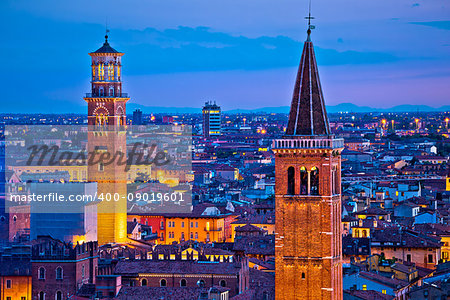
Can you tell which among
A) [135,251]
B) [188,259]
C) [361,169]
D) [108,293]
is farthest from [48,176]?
[361,169]

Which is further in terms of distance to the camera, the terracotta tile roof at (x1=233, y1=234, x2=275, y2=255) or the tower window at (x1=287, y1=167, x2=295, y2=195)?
the terracotta tile roof at (x1=233, y1=234, x2=275, y2=255)

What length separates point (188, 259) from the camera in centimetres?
4759

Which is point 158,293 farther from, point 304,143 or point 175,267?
point 304,143

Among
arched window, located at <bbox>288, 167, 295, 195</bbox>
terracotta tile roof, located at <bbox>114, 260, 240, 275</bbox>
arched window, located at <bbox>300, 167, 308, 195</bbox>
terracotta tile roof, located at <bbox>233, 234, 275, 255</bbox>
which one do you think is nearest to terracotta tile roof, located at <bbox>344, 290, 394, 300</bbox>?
terracotta tile roof, located at <bbox>114, 260, 240, 275</bbox>

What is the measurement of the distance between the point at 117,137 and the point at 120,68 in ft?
9.80

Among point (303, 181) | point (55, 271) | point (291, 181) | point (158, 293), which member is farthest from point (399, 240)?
point (291, 181)

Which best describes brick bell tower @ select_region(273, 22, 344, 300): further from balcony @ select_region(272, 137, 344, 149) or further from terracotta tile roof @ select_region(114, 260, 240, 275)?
terracotta tile roof @ select_region(114, 260, 240, 275)

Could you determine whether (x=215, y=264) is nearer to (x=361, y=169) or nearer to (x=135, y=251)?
(x=135, y=251)

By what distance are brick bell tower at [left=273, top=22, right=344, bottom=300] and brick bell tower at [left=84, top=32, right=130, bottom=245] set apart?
2390 centimetres

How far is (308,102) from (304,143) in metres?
1.11

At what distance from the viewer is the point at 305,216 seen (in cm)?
3509

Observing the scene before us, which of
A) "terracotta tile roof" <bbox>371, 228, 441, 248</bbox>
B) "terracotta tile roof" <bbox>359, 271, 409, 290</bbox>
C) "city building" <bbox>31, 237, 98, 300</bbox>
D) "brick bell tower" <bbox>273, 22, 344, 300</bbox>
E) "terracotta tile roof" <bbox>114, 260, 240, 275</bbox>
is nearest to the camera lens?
"brick bell tower" <bbox>273, 22, 344, 300</bbox>

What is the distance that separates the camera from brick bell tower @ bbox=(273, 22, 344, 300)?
35.0 m

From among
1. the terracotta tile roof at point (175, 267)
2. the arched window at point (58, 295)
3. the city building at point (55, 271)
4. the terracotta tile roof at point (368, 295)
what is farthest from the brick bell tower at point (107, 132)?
the terracotta tile roof at point (368, 295)
